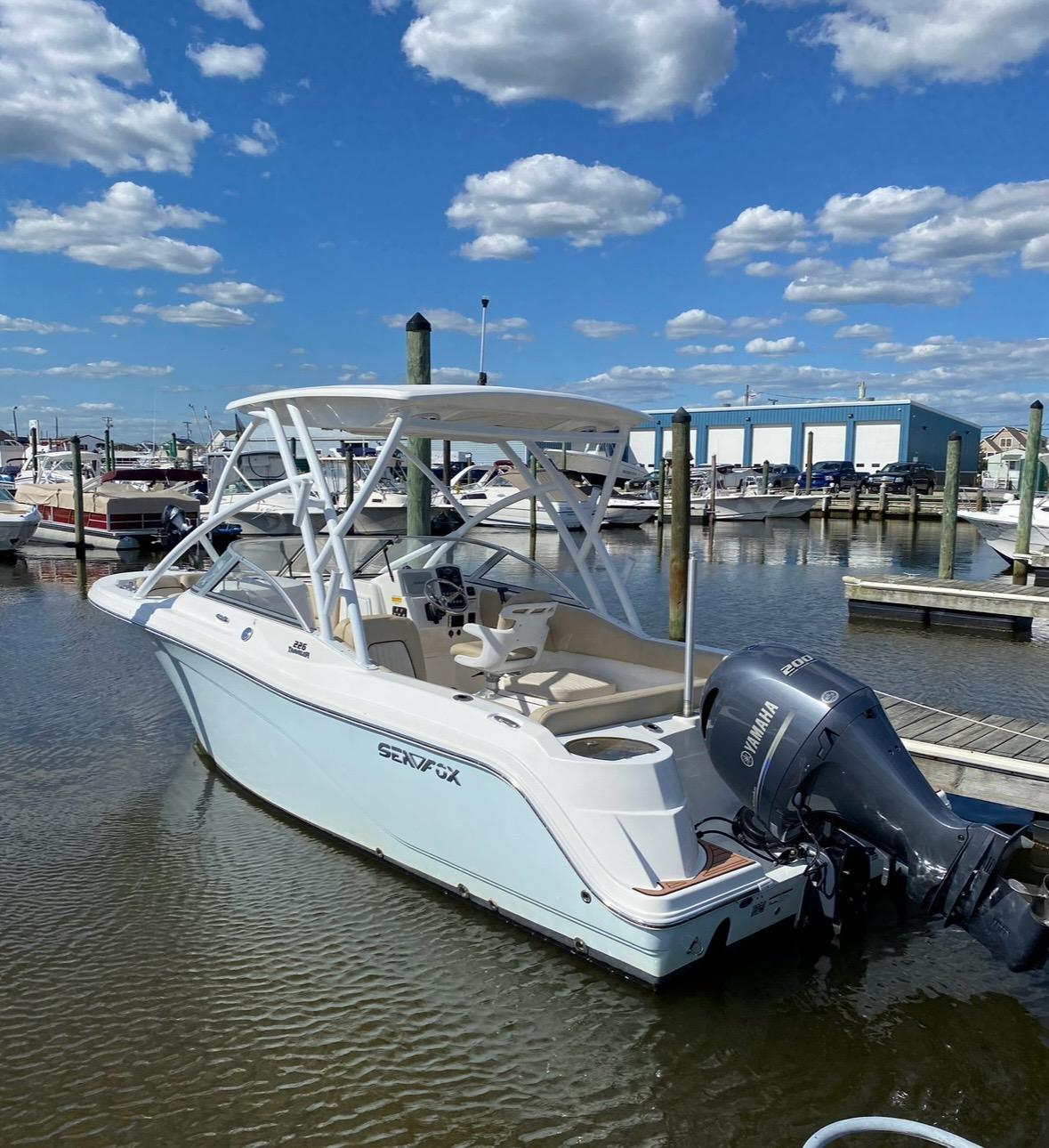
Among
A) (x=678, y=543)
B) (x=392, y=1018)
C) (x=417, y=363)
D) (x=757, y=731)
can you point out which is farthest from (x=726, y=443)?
(x=392, y=1018)

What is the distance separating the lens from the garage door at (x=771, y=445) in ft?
168

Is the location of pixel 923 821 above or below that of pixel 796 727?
below

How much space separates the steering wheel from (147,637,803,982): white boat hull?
1.40 metres

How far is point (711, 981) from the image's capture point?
4.33 metres

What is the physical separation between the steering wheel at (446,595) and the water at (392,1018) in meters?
1.76

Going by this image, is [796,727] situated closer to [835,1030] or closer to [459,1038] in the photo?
[835,1030]

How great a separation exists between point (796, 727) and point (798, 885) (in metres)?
0.78

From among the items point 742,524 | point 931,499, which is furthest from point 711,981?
Answer: point 931,499

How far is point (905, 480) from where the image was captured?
4025cm

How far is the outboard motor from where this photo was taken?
3627 millimetres

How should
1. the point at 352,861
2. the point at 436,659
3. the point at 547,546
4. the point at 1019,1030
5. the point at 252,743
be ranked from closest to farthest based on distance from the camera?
1. the point at 1019,1030
2. the point at 352,861
3. the point at 252,743
4. the point at 436,659
5. the point at 547,546

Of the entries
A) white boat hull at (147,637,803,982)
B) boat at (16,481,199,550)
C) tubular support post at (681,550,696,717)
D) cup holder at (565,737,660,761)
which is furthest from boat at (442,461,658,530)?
cup holder at (565,737,660,761)

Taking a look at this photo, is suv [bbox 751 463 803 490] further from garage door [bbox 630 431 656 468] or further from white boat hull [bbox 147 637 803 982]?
white boat hull [bbox 147 637 803 982]

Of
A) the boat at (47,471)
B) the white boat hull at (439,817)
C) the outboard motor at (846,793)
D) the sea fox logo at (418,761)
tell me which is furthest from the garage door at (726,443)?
the outboard motor at (846,793)
